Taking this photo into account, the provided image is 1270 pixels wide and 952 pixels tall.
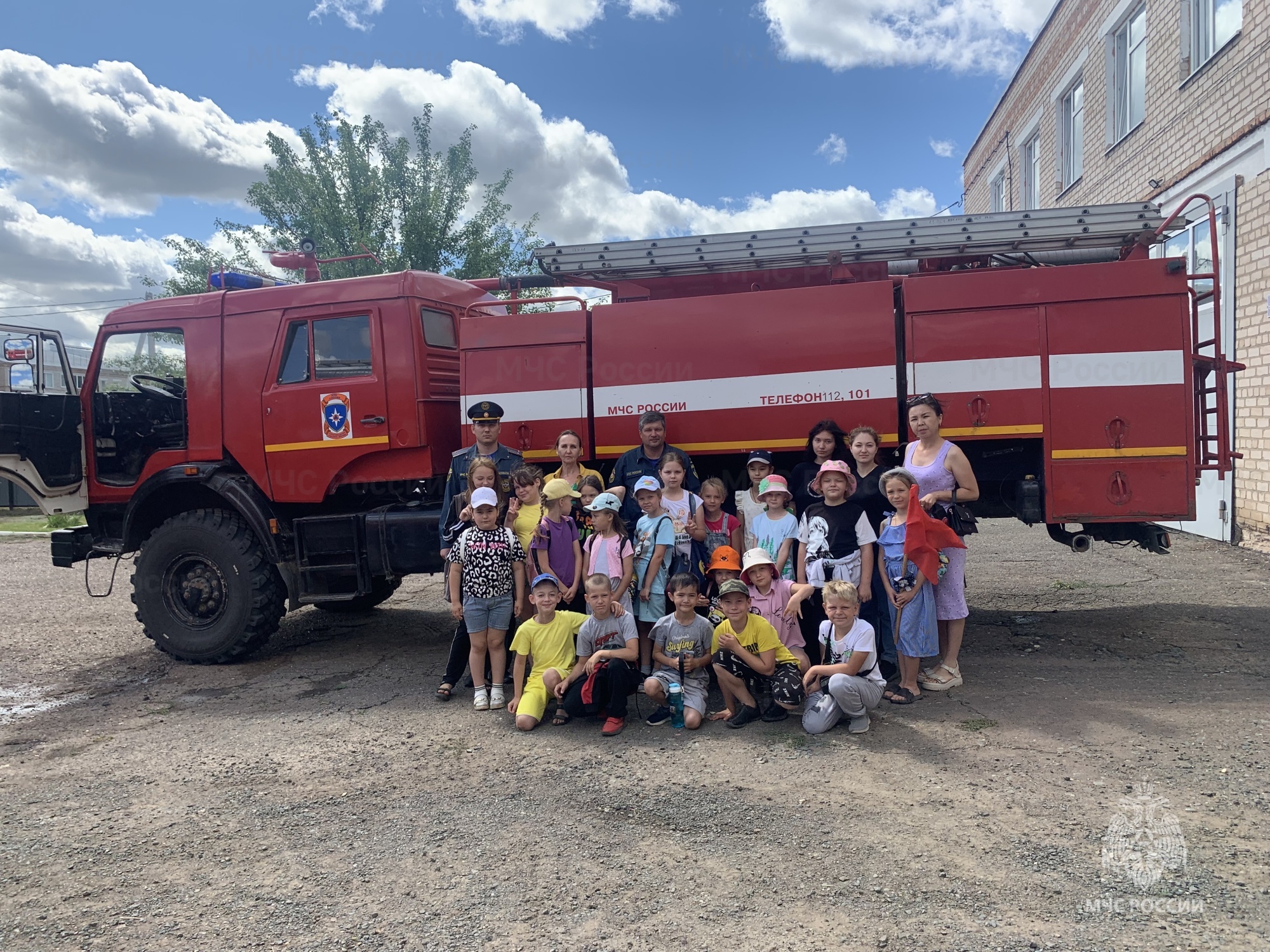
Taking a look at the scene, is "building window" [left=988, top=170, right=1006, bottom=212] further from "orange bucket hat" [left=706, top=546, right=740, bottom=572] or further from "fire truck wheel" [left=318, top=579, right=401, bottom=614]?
"orange bucket hat" [left=706, top=546, right=740, bottom=572]

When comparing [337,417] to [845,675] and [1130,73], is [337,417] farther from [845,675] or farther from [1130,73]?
[1130,73]

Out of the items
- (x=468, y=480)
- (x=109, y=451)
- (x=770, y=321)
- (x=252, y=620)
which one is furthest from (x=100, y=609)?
(x=770, y=321)

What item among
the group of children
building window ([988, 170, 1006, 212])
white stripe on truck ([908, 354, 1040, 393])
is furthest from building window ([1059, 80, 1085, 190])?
the group of children

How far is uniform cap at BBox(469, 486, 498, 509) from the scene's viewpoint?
17.1 feet

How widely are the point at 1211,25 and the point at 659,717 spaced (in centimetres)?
1110

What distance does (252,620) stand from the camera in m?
6.44

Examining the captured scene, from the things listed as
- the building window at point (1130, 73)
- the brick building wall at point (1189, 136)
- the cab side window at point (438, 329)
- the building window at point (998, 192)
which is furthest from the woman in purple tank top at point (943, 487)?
the building window at point (998, 192)

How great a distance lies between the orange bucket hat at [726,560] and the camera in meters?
4.90

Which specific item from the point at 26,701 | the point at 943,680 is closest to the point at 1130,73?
the point at 943,680

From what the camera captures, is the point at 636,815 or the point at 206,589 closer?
the point at 636,815

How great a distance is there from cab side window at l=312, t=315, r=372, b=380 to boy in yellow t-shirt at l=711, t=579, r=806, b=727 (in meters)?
3.44

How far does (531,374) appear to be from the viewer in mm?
6156

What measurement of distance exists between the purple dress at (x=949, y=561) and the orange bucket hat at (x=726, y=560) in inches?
46.8

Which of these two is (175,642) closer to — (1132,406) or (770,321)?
(770,321)
